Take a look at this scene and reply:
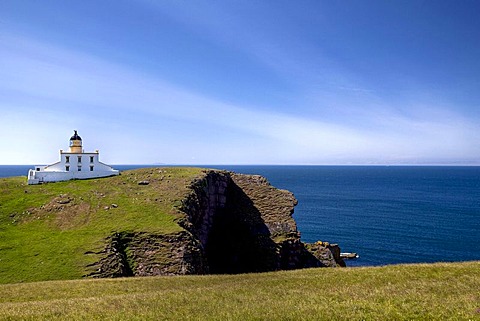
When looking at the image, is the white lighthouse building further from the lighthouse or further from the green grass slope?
the green grass slope

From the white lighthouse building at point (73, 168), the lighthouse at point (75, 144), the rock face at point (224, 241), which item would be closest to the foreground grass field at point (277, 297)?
the rock face at point (224, 241)

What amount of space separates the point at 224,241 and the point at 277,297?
5175 cm

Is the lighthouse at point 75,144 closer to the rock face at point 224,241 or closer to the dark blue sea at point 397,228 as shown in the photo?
the rock face at point 224,241

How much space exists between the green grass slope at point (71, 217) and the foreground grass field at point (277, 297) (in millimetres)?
8341

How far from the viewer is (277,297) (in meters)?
24.8

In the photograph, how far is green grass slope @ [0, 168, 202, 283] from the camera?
41.9 meters

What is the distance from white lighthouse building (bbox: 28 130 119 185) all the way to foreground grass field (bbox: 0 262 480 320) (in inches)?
1658

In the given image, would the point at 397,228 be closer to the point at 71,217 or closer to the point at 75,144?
the point at 75,144

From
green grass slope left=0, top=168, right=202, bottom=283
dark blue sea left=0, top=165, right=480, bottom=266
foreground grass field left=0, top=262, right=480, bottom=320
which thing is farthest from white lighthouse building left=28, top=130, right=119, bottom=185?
dark blue sea left=0, top=165, right=480, bottom=266

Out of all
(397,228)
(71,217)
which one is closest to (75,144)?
(71,217)

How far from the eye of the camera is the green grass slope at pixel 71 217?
4188cm

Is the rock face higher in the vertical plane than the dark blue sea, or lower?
higher

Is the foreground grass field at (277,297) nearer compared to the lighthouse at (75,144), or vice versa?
the foreground grass field at (277,297)

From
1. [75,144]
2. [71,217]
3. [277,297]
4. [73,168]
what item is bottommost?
[277,297]
